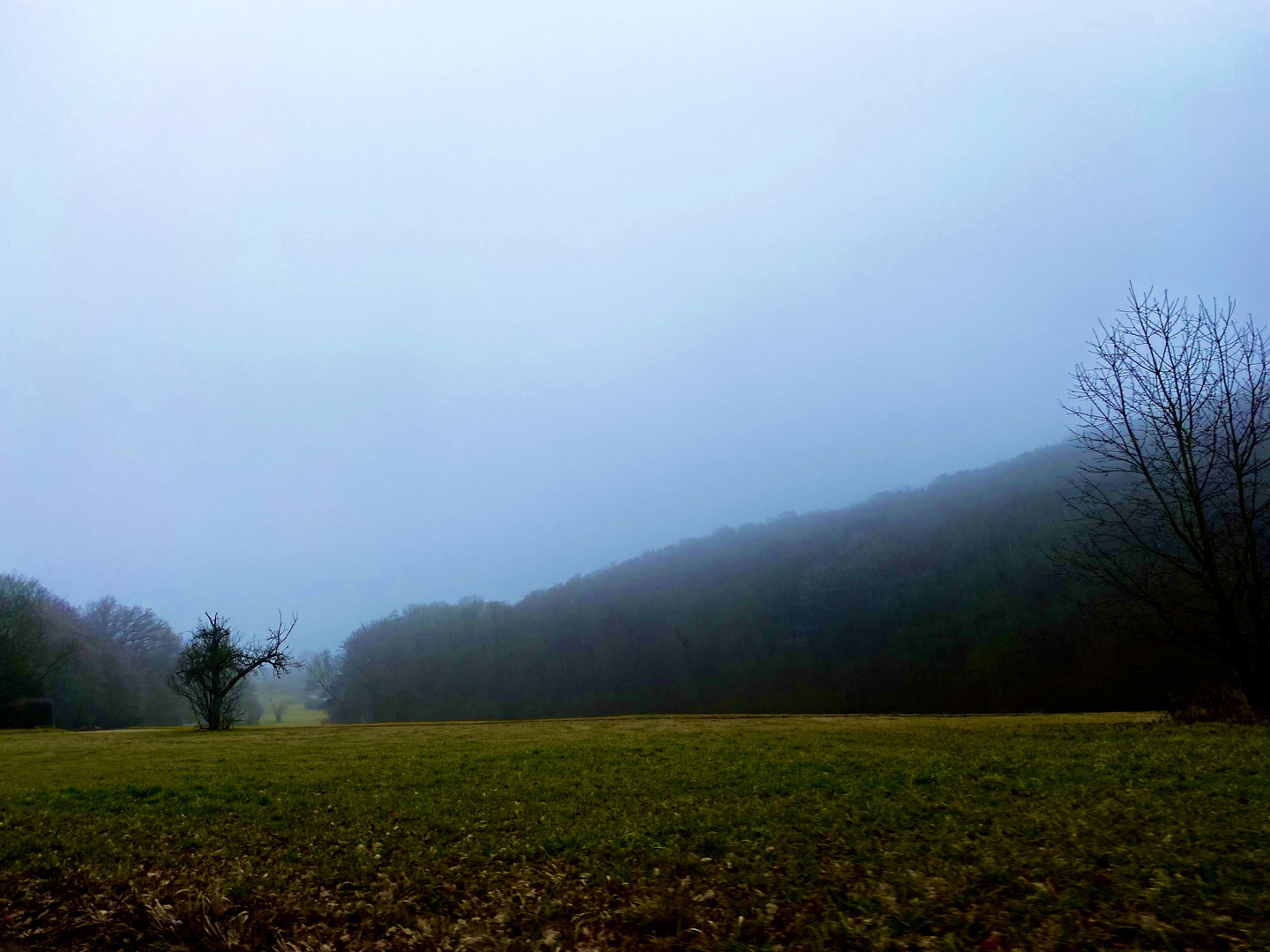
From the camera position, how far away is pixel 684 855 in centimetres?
689

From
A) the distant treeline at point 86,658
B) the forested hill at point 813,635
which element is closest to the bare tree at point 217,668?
the distant treeline at point 86,658

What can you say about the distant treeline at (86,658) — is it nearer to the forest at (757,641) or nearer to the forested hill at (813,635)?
the forest at (757,641)

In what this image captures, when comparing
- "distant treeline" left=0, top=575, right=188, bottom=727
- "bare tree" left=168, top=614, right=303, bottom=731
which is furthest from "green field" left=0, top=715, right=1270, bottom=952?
"distant treeline" left=0, top=575, right=188, bottom=727

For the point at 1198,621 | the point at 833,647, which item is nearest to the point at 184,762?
the point at 1198,621

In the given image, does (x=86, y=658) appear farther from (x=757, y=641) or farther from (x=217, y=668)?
(x=757, y=641)

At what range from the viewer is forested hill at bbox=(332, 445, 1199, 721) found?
53.5 meters

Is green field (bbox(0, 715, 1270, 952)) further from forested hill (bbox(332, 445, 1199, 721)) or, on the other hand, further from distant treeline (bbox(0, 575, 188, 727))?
distant treeline (bbox(0, 575, 188, 727))

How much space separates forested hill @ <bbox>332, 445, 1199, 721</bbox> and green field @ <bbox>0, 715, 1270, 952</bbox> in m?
40.3

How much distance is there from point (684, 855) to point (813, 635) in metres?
68.4

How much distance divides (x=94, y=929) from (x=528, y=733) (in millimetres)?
19267

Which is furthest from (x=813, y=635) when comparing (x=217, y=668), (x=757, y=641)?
(x=217, y=668)

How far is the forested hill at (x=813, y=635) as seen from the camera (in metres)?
53.5

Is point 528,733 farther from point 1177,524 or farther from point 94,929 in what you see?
point 1177,524

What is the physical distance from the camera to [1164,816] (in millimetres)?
6754
